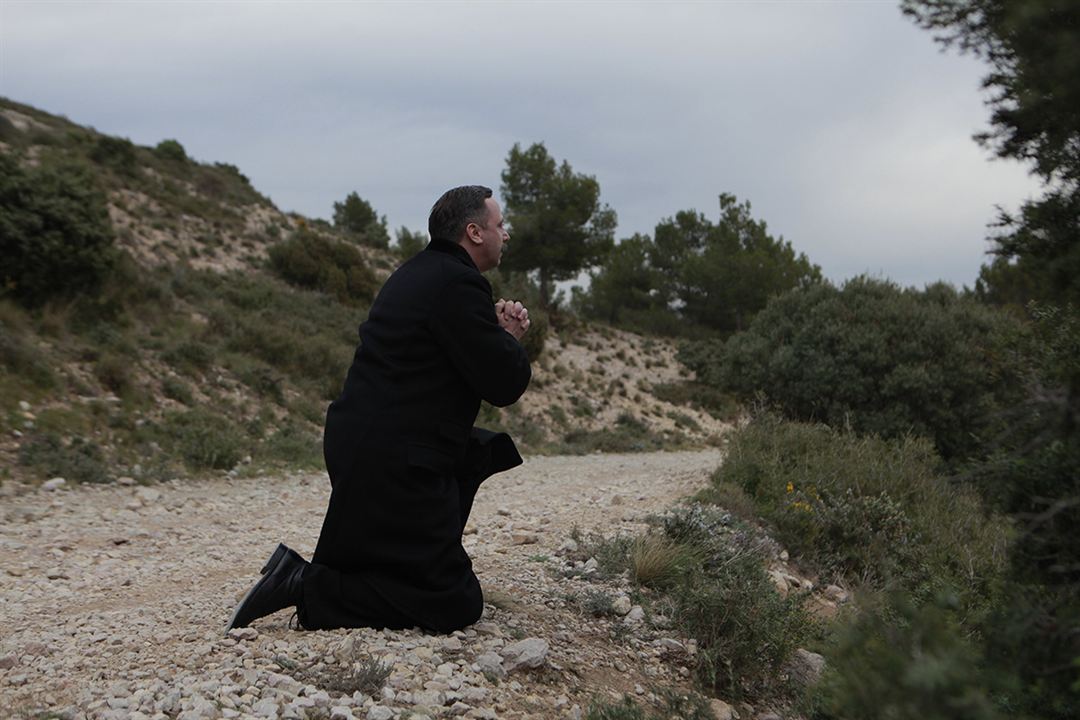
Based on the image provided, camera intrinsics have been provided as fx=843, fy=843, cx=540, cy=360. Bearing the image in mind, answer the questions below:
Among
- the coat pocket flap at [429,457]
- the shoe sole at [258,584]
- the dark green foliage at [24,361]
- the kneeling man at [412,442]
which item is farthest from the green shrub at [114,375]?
the coat pocket flap at [429,457]

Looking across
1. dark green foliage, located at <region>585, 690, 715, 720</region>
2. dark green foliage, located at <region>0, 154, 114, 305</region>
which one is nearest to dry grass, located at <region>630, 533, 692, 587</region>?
dark green foliage, located at <region>585, 690, 715, 720</region>

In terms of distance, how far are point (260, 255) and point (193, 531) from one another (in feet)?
64.3

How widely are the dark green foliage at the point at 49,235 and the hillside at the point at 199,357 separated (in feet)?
0.89

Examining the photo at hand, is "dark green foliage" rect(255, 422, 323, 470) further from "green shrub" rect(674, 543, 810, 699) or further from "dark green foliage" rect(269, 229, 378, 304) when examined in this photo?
"dark green foliage" rect(269, 229, 378, 304)

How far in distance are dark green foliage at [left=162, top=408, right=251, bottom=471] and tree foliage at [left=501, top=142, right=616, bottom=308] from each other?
2111cm

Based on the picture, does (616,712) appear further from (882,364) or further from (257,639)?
(882,364)

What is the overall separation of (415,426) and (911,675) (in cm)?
230

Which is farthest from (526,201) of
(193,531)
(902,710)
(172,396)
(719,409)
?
(902,710)

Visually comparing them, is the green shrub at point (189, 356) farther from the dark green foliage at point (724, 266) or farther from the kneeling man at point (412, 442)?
the dark green foliage at point (724, 266)

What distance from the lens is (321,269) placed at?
79.1 feet

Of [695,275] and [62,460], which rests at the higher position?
[695,275]

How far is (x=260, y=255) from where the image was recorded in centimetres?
2527

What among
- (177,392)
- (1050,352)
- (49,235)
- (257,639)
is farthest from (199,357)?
(1050,352)

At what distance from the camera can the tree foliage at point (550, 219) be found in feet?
Result: 106
